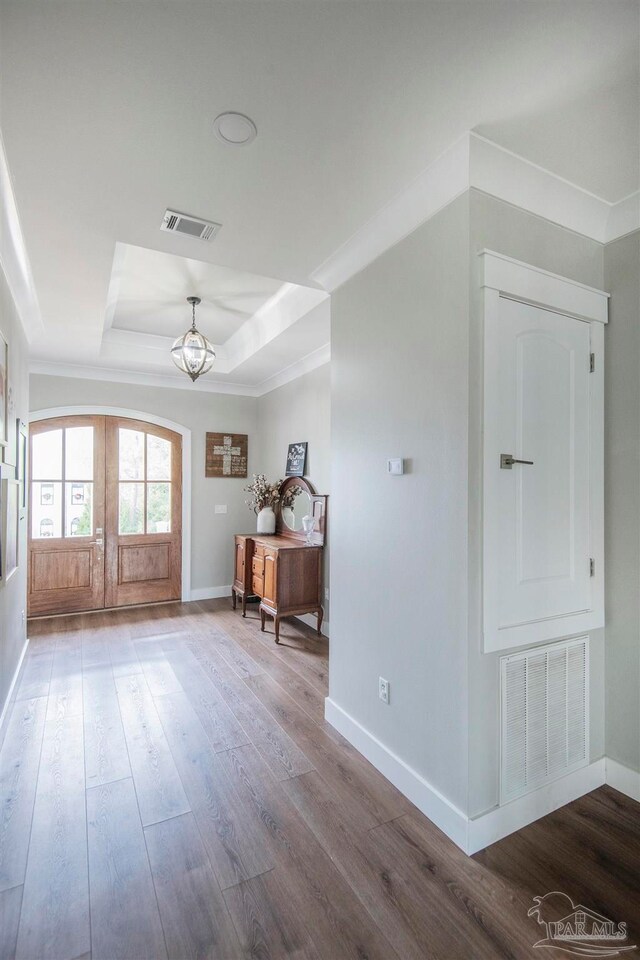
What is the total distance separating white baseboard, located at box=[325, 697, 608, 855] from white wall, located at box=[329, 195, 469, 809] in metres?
0.05

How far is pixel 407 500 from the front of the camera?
2107mm

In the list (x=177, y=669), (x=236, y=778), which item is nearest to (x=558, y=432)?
(x=236, y=778)

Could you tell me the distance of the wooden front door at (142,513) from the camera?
505 cm

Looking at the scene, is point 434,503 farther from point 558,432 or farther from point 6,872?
point 6,872

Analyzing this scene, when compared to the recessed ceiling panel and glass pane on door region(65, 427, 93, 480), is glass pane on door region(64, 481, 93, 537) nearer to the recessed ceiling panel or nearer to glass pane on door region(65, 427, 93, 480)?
glass pane on door region(65, 427, 93, 480)

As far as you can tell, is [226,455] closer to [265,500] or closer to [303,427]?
[265,500]

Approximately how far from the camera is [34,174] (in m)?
1.88

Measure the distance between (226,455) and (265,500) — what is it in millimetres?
933

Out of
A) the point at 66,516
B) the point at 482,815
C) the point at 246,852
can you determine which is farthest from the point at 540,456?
the point at 66,516

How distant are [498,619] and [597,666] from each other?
810 mm

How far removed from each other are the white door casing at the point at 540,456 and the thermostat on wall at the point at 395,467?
17.8 inches

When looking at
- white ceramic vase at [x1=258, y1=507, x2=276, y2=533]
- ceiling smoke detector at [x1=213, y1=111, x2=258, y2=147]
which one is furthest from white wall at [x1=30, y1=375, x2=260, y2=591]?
ceiling smoke detector at [x1=213, y1=111, x2=258, y2=147]

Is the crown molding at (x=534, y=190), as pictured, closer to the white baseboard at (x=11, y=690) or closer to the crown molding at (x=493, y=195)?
the crown molding at (x=493, y=195)

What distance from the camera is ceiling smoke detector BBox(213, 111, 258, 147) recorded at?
62.3 inches
